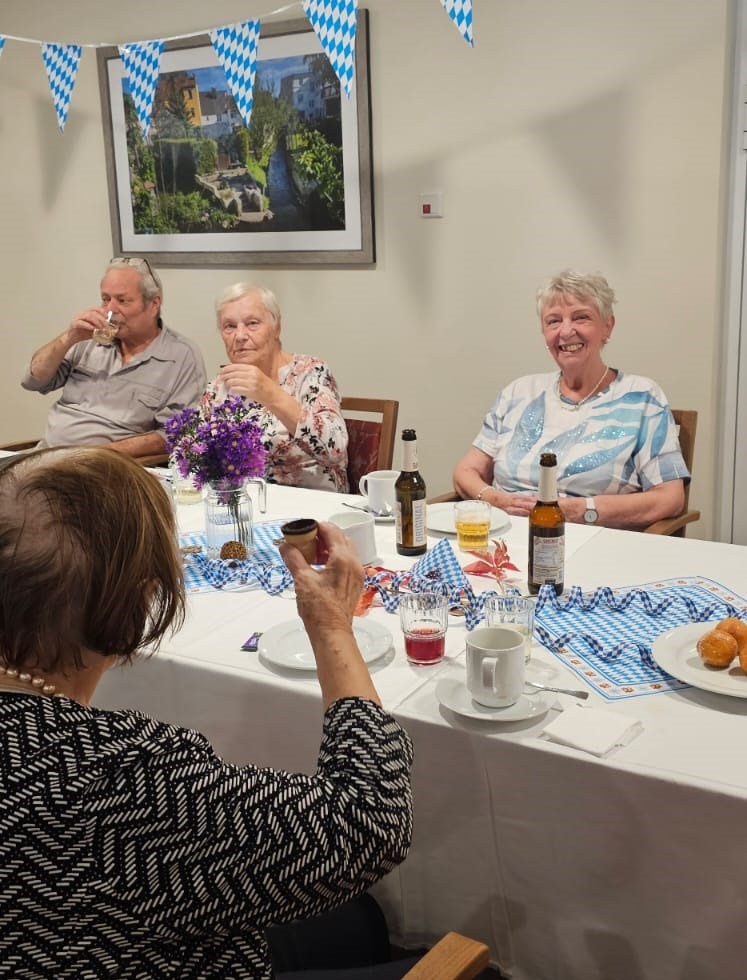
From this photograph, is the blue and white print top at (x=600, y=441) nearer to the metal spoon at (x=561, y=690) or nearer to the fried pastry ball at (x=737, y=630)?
the fried pastry ball at (x=737, y=630)

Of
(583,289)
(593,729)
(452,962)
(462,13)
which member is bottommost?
(452,962)

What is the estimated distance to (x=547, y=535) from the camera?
174 cm

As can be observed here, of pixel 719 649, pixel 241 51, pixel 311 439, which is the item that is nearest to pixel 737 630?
pixel 719 649

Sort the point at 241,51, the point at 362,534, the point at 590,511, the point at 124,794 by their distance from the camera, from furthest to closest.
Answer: the point at 241,51 → the point at 590,511 → the point at 362,534 → the point at 124,794

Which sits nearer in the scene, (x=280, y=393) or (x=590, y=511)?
(x=590, y=511)

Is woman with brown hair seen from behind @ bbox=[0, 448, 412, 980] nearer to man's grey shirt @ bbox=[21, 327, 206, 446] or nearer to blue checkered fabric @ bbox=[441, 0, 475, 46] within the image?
blue checkered fabric @ bbox=[441, 0, 475, 46]

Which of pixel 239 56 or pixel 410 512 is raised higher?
pixel 239 56

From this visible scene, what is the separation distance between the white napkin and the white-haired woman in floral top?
166cm

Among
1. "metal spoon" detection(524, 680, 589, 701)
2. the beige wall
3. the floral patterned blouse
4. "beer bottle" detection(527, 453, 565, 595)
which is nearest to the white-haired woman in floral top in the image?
the floral patterned blouse

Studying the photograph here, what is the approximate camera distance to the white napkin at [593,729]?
123cm

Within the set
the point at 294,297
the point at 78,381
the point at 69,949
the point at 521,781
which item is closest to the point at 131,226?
Answer: the point at 294,297

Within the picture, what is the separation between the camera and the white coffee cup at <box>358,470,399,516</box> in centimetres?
225

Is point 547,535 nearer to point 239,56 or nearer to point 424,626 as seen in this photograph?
point 424,626

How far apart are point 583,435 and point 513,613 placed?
117cm
